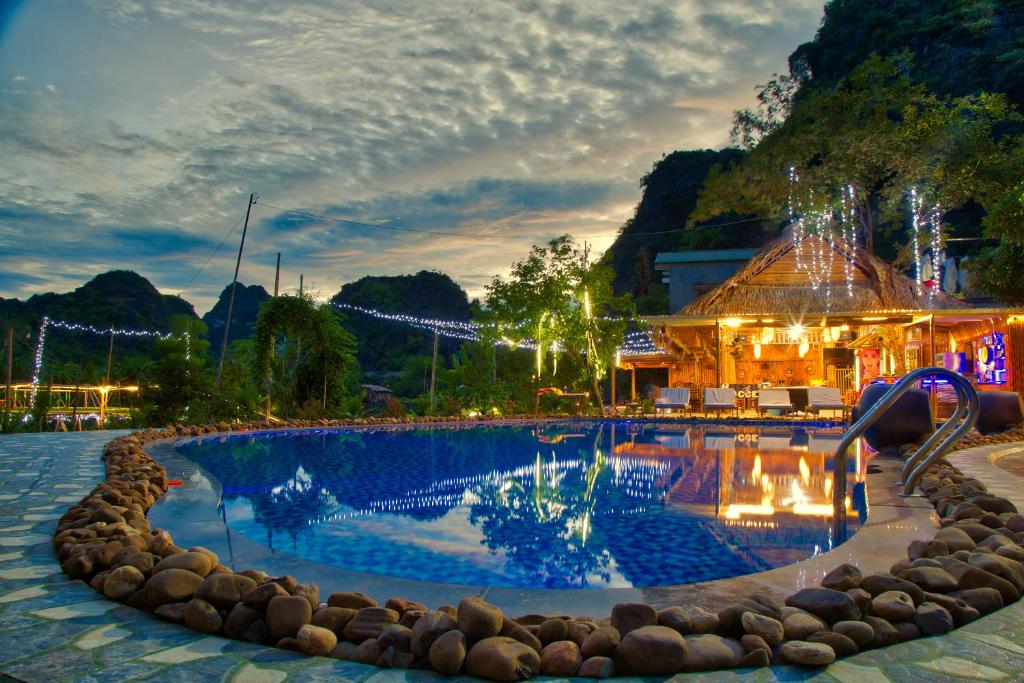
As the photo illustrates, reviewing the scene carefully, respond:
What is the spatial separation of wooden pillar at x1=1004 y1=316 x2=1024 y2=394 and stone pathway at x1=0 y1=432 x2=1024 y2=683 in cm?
1388

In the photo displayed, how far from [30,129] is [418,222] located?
12.3 m

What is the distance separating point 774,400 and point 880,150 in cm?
933

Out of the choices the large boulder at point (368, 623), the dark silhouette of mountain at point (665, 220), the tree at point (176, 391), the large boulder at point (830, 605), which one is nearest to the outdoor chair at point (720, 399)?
the tree at point (176, 391)

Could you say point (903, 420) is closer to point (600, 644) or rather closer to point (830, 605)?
point (830, 605)

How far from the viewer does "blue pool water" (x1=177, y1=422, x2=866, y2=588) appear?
451 centimetres

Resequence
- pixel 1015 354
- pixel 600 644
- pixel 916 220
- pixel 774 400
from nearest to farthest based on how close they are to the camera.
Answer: pixel 600 644
pixel 1015 354
pixel 774 400
pixel 916 220

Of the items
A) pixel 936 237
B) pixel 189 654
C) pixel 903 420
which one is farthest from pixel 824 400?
pixel 189 654

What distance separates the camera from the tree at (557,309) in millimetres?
17984

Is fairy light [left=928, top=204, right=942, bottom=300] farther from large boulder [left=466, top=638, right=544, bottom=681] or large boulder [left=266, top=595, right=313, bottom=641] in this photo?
large boulder [left=266, top=595, right=313, bottom=641]

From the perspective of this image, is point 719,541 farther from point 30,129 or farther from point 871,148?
point 871,148

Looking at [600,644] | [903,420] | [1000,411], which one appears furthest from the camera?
[1000,411]

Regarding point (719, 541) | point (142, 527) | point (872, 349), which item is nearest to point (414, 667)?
point (142, 527)

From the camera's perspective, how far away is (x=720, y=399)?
16453mm

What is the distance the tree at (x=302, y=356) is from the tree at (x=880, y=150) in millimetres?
15409
